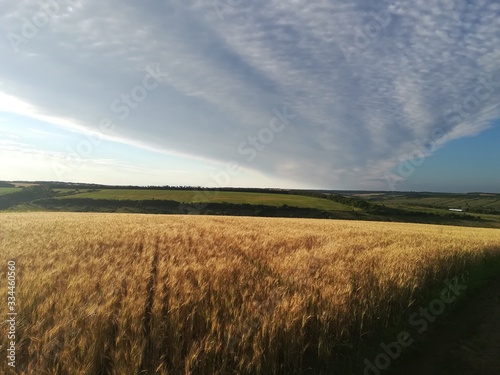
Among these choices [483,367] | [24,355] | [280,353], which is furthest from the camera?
[483,367]

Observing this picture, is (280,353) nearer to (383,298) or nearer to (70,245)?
(383,298)

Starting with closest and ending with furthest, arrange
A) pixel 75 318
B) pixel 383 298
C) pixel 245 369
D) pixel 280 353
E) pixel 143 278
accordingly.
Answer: pixel 245 369
pixel 75 318
pixel 280 353
pixel 143 278
pixel 383 298

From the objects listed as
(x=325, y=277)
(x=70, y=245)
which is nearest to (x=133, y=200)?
(x=70, y=245)

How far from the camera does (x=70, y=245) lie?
8.97 meters

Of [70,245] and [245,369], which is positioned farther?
[70,245]

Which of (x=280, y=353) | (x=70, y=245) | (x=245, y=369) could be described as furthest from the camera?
(x=70, y=245)

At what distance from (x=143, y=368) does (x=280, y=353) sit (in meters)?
1.84

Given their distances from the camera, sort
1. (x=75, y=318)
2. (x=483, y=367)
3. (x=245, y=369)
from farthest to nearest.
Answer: (x=483, y=367), (x=75, y=318), (x=245, y=369)

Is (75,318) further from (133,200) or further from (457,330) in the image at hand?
(133,200)

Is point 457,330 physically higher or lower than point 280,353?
lower

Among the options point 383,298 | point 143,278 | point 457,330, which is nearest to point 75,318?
point 143,278

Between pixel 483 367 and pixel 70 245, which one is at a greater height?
pixel 70 245

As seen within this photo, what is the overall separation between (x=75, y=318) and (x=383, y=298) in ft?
18.0

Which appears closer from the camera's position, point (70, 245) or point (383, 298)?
point (383, 298)
